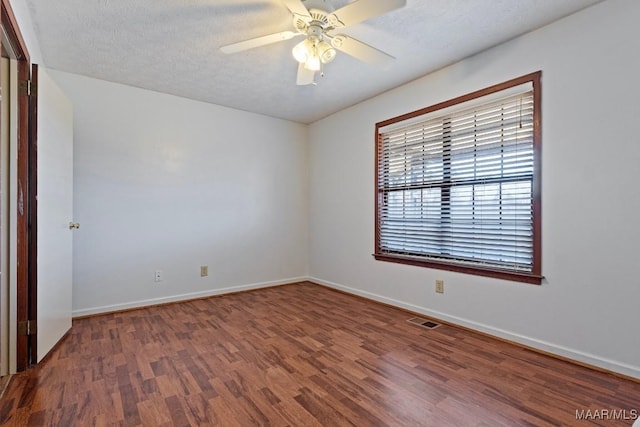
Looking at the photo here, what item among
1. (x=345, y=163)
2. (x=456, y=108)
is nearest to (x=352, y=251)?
(x=345, y=163)

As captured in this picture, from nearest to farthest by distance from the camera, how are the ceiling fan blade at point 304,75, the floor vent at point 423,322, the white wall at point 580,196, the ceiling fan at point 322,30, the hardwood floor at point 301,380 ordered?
the hardwood floor at point 301,380, the ceiling fan at point 322,30, the white wall at point 580,196, the ceiling fan blade at point 304,75, the floor vent at point 423,322

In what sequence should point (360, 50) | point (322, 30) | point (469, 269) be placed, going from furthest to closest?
1. point (469, 269)
2. point (360, 50)
3. point (322, 30)

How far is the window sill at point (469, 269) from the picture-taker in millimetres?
2321

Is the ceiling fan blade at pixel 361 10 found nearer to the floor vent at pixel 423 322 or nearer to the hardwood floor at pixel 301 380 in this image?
the hardwood floor at pixel 301 380

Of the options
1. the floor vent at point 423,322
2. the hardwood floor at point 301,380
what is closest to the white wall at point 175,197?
the hardwood floor at point 301,380

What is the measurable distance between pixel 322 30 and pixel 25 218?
2.23 meters

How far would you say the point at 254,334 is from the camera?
261 cm

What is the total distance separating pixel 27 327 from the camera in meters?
2.02

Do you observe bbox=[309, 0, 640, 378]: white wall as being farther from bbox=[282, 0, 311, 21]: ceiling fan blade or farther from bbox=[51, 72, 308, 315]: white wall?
bbox=[51, 72, 308, 315]: white wall

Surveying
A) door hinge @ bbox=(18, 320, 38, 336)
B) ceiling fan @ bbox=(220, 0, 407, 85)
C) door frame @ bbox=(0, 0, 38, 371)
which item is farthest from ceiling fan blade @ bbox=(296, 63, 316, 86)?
door hinge @ bbox=(18, 320, 38, 336)

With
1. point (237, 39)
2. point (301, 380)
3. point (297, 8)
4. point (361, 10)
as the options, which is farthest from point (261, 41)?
point (301, 380)

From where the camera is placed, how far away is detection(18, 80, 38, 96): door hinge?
2.01 metres

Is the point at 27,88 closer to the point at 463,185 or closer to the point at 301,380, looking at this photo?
the point at 301,380

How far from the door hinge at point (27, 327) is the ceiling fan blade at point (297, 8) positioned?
2535 mm
